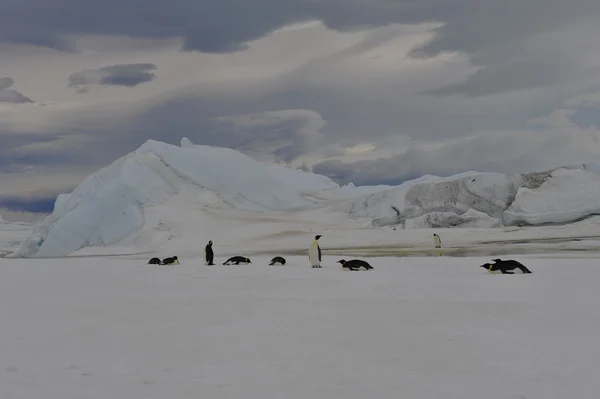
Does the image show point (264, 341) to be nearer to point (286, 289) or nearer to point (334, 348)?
point (334, 348)

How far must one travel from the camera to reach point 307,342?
6.27 meters

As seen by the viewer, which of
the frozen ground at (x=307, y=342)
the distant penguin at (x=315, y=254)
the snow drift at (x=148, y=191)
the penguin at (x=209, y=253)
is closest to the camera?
the frozen ground at (x=307, y=342)

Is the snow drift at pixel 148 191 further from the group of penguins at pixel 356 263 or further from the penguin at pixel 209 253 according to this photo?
the penguin at pixel 209 253

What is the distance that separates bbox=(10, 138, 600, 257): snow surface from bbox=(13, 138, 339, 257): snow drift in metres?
0.07

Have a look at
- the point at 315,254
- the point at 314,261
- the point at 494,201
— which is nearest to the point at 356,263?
the point at 315,254

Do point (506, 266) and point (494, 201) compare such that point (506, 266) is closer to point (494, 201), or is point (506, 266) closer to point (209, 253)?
point (209, 253)

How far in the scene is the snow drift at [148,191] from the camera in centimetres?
3747

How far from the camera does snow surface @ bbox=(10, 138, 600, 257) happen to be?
35.5m

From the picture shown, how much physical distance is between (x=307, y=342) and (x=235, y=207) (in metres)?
39.9

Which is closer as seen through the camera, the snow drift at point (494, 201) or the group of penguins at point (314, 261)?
the group of penguins at point (314, 261)

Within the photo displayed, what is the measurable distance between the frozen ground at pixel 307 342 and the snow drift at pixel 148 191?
26651 millimetres

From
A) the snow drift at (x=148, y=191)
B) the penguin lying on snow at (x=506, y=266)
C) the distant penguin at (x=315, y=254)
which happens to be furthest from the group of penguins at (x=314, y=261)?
the snow drift at (x=148, y=191)

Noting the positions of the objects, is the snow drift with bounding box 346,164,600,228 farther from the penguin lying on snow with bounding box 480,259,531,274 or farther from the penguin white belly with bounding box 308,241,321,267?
the penguin lying on snow with bounding box 480,259,531,274

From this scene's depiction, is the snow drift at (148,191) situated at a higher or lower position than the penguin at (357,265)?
higher
